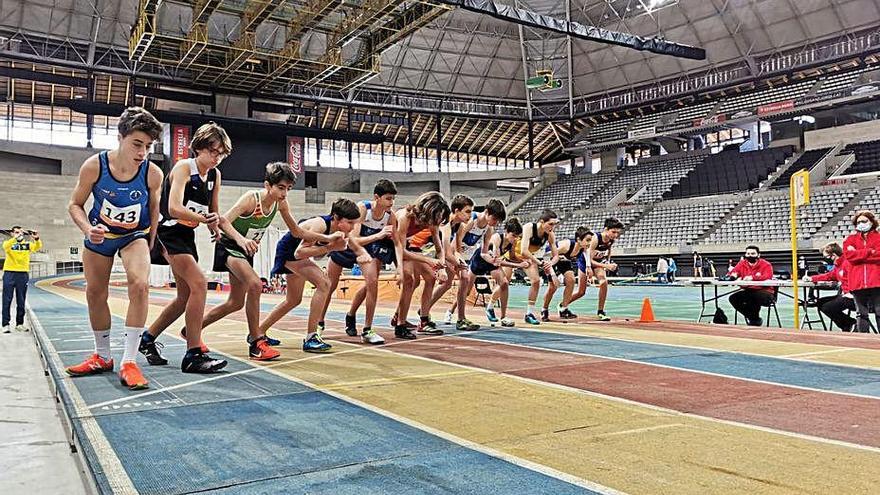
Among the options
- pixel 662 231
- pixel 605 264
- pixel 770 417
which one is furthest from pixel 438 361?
pixel 662 231

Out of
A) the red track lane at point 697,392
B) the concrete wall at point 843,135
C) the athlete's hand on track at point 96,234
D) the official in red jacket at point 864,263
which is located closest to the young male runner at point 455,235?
the red track lane at point 697,392

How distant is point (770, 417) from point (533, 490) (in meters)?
1.92

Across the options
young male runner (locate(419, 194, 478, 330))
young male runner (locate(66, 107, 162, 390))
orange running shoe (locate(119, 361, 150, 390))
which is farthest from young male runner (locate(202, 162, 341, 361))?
young male runner (locate(419, 194, 478, 330))

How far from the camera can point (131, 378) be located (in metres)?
4.37

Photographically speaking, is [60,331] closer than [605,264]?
Yes

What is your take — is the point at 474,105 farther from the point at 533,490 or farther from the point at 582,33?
the point at 533,490

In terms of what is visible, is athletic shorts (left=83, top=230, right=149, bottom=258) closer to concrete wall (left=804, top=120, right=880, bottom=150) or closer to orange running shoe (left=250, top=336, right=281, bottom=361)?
orange running shoe (left=250, top=336, right=281, bottom=361)

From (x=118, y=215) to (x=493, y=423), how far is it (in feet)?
9.89

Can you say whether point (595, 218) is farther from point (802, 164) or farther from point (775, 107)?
point (775, 107)

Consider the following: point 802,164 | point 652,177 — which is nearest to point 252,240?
point 802,164

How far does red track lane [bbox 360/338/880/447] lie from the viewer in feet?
11.2

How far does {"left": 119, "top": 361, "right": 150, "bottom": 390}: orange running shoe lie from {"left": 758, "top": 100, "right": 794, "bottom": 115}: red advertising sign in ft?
129

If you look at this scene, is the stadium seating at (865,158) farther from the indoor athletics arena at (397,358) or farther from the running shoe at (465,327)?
the running shoe at (465,327)

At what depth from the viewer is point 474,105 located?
46438 mm
